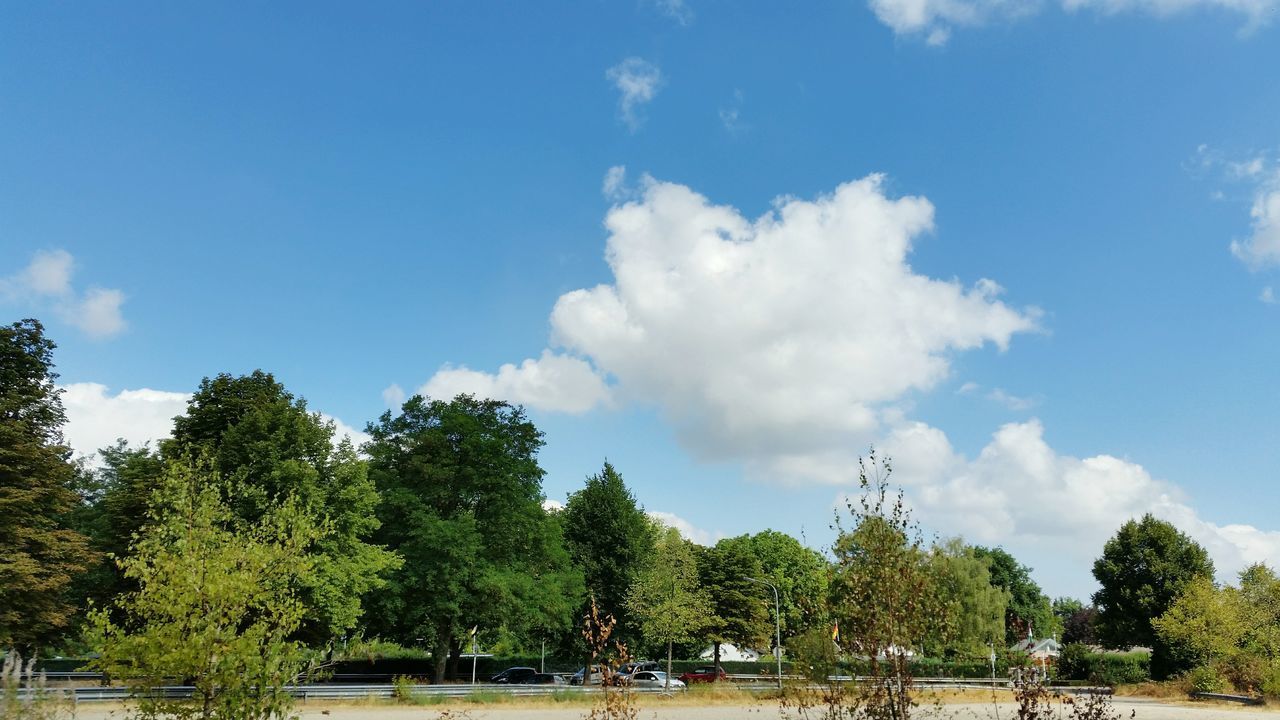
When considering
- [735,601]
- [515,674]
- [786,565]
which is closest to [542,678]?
[515,674]

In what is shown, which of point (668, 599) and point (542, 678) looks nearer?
point (668, 599)

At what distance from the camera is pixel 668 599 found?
5125 cm

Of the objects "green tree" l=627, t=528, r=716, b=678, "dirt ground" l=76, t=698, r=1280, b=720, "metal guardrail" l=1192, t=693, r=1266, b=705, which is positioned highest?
"green tree" l=627, t=528, r=716, b=678

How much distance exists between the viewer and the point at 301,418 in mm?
38688

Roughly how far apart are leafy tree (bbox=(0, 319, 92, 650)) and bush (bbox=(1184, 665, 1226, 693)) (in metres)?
58.4

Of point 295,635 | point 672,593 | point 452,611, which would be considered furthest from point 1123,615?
point 295,635

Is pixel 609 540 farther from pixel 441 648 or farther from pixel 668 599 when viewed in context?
pixel 441 648

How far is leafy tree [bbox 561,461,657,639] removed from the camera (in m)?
52.3

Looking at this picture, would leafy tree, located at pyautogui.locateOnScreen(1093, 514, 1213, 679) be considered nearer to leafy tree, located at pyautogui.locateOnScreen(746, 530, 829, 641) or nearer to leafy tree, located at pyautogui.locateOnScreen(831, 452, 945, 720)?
leafy tree, located at pyautogui.locateOnScreen(746, 530, 829, 641)

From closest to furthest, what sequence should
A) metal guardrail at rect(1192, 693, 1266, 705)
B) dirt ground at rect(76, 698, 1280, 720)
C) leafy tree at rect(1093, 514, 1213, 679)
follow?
dirt ground at rect(76, 698, 1280, 720) < metal guardrail at rect(1192, 693, 1266, 705) < leafy tree at rect(1093, 514, 1213, 679)

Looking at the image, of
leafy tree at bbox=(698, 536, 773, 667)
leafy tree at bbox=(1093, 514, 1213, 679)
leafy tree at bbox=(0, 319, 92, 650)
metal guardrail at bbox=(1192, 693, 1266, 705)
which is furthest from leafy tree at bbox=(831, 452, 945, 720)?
leafy tree at bbox=(1093, 514, 1213, 679)

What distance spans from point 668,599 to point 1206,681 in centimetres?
3119

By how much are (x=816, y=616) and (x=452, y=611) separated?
36.9 metres

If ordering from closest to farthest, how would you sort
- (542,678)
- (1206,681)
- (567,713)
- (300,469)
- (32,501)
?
(567,713), (32,501), (300,469), (1206,681), (542,678)
